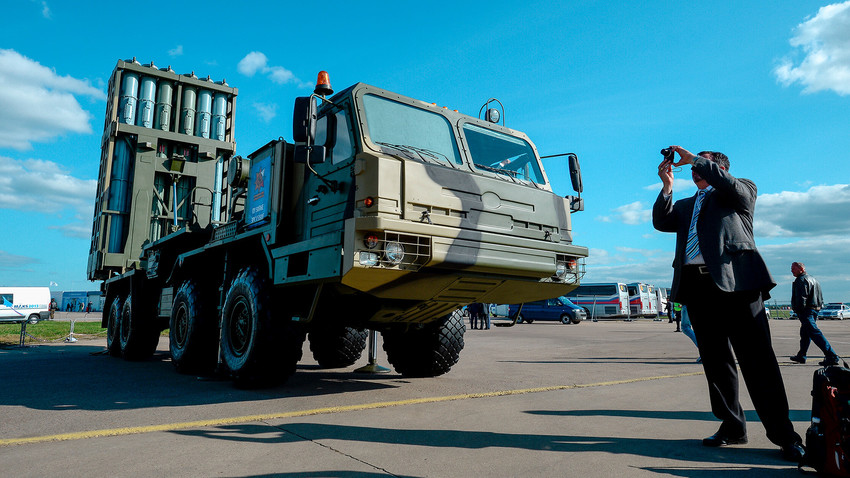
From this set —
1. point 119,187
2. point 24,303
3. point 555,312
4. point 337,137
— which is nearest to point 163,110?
point 119,187

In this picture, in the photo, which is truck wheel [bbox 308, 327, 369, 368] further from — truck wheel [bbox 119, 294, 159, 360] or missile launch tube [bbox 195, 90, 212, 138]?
missile launch tube [bbox 195, 90, 212, 138]

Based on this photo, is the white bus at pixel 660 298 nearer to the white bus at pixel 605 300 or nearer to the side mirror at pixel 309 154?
the white bus at pixel 605 300

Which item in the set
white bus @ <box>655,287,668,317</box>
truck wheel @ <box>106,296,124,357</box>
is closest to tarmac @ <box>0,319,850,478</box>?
truck wheel @ <box>106,296,124,357</box>

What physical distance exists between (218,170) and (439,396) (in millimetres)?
6586

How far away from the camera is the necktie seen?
337 cm

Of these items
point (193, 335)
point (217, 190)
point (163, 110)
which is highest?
point (163, 110)

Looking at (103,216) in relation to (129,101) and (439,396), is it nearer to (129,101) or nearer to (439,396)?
(129,101)

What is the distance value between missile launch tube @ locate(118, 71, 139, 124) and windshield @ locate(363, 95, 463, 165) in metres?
5.88

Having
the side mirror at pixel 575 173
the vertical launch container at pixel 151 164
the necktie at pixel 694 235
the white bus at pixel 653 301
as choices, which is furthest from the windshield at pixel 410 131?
the white bus at pixel 653 301

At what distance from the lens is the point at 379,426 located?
3775 mm

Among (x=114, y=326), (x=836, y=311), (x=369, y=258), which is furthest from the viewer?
(x=836, y=311)

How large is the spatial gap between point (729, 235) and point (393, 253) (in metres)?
2.31

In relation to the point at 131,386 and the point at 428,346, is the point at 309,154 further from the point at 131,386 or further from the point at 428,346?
the point at 131,386

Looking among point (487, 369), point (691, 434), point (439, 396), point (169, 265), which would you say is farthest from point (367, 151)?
point (169, 265)
